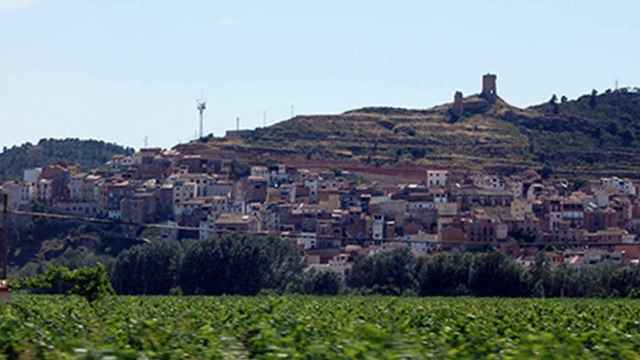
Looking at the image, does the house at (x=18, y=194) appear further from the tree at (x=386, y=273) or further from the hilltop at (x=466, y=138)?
the tree at (x=386, y=273)

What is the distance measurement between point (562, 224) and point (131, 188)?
34.9 metres

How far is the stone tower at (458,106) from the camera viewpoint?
567 feet

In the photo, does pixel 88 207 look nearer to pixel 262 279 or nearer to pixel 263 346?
pixel 262 279

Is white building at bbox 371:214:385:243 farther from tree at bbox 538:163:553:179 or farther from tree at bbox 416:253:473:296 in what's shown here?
tree at bbox 416:253:473:296

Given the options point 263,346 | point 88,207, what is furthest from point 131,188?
point 263,346

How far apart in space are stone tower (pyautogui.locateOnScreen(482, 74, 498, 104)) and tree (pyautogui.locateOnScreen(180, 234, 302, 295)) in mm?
110259

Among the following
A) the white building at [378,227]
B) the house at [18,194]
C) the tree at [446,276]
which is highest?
the house at [18,194]

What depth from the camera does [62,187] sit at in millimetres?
139375

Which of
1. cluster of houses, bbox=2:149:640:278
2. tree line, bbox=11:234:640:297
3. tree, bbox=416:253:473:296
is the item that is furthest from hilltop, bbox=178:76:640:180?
tree, bbox=416:253:473:296

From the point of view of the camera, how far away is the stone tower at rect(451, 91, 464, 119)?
567ft

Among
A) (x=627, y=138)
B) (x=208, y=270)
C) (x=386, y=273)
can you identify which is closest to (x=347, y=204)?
(x=627, y=138)

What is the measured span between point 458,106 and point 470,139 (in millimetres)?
16700

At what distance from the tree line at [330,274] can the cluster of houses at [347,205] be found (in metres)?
26.3

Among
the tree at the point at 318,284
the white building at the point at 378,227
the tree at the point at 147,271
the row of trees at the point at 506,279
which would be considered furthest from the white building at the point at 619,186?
the row of trees at the point at 506,279
